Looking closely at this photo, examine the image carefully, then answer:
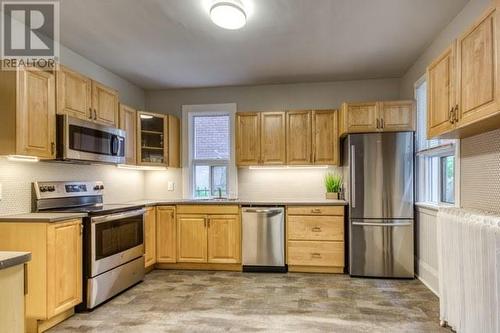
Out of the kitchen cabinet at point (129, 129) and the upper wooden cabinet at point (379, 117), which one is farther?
the kitchen cabinet at point (129, 129)

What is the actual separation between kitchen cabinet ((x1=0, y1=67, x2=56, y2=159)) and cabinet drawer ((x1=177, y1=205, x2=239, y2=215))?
1.84 metres

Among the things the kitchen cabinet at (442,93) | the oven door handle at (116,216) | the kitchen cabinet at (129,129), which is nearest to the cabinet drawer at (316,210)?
the kitchen cabinet at (442,93)

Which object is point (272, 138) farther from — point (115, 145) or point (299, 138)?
point (115, 145)

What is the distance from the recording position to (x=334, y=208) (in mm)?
4125

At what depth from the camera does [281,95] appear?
495cm

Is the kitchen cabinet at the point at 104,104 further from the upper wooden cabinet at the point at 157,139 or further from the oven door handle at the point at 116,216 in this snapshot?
the oven door handle at the point at 116,216

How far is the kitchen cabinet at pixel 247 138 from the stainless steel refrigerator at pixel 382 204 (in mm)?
1329

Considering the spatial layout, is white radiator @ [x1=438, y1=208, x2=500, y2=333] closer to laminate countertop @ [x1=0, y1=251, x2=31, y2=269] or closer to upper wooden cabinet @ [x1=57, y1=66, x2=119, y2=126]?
laminate countertop @ [x1=0, y1=251, x2=31, y2=269]

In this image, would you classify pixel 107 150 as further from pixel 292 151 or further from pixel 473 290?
pixel 473 290

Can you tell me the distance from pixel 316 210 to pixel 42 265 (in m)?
2.88

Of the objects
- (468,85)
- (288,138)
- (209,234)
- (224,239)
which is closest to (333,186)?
(288,138)

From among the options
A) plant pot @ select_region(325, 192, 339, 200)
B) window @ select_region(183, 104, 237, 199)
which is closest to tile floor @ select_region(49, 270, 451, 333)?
plant pot @ select_region(325, 192, 339, 200)

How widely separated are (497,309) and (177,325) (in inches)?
85.5

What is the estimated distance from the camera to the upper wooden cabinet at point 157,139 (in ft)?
14.9
